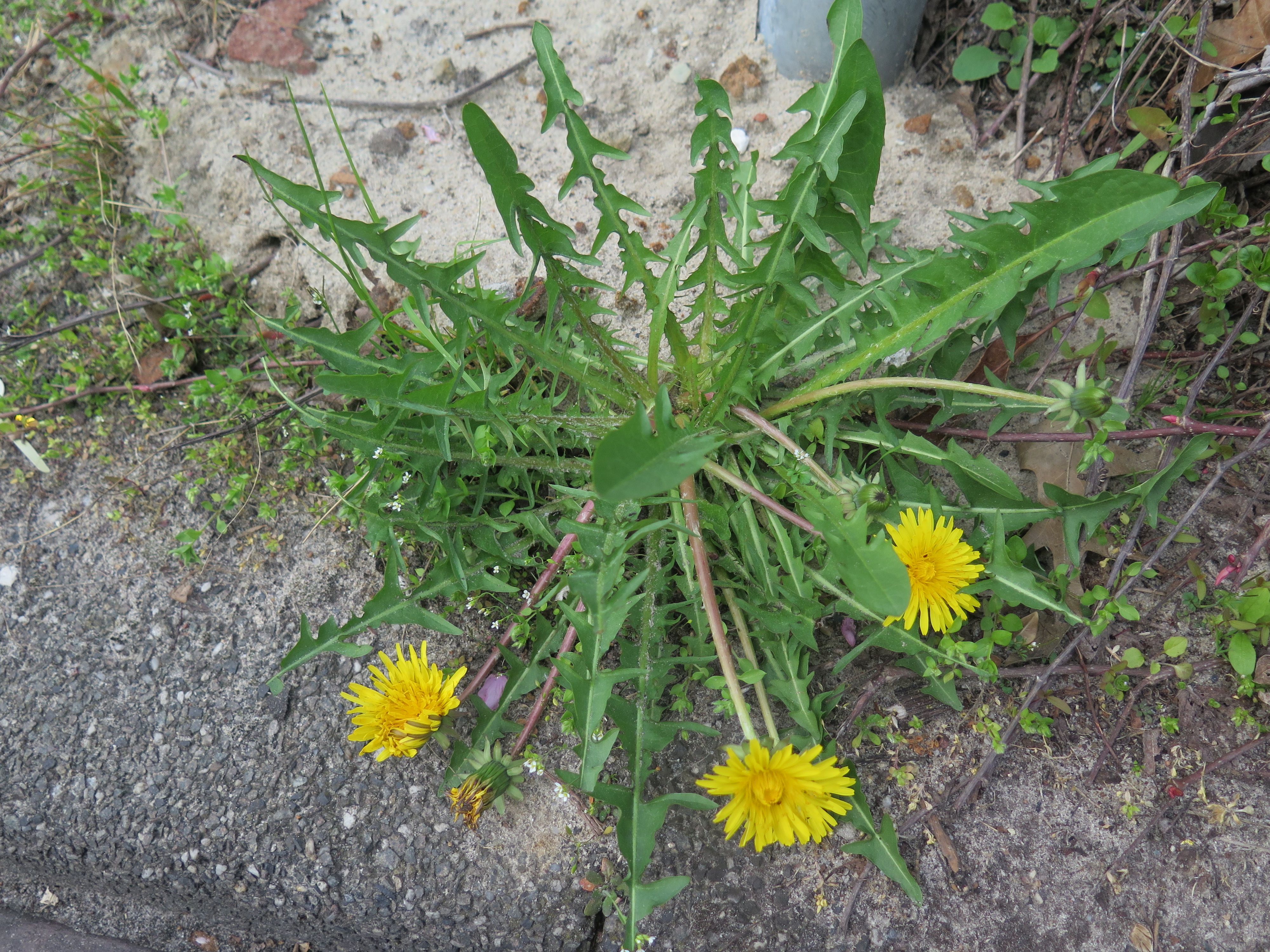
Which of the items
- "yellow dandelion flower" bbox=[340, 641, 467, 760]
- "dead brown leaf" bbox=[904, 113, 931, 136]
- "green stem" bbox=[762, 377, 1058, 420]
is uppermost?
"dead brown leaf" bbox=[904, 113, 931, 136]

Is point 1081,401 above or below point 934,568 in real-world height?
above

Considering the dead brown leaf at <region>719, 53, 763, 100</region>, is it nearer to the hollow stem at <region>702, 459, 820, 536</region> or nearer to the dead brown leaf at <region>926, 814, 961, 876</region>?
the hollow stem at <region>702, 459, 820, 536</region>

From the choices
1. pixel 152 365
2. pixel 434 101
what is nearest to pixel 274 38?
pixel 434 101

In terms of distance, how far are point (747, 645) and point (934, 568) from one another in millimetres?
462

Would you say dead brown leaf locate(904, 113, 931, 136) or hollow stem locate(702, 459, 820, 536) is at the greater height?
dead brown leaf locate(904, 113, 931, 136)

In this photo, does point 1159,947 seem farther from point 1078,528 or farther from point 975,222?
point 975,222

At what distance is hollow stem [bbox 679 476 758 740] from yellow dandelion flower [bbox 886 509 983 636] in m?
0.37

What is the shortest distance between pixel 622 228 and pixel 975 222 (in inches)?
31.5

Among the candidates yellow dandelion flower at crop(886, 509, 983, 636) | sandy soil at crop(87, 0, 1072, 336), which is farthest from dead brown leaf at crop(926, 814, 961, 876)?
sandy soil at crop(87, 0, 1072, 336)

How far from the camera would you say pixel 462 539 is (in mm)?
1887

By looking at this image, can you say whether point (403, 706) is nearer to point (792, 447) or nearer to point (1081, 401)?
point (792, 447)

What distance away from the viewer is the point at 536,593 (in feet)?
6.10

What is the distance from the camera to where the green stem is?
138 centimetres

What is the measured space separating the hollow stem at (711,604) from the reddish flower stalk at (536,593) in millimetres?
249
